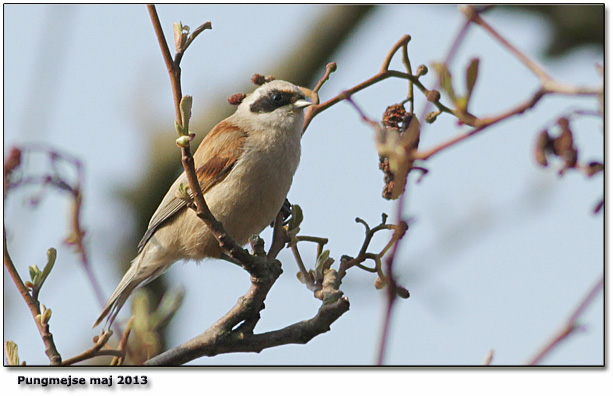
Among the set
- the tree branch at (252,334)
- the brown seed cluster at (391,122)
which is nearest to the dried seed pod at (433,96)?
the brown seed cluster at (391,122)

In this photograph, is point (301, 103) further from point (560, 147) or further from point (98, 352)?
point (560, 147)

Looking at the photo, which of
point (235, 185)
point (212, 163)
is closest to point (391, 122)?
point (235, 185)

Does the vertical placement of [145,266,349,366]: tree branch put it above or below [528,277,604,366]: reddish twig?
below

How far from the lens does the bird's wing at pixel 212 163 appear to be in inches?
122

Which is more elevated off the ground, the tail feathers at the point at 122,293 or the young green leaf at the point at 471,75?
the young green leaf at the point at 471,75

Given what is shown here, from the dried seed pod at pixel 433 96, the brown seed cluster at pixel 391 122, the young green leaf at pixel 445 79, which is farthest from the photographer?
the brown seed cluster at pixel 391 122

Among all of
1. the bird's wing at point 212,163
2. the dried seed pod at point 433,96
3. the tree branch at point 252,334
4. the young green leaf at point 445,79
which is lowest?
the tree branch at point 252,334

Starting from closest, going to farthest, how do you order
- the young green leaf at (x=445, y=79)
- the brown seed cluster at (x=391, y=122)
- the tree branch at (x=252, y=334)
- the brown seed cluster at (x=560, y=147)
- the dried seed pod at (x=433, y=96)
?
1. the brown seed cluster at (x=560, y=147)
2. the young green leaf at (x=445, y=79)
3. the dried seed pod at (x=433, y=96)
4. the brown seed cluster at (x=391, y=122)
5. the tree branch at (x=252, y=334)

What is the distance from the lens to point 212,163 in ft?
10.3

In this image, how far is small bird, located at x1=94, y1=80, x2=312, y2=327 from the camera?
2.97 meters

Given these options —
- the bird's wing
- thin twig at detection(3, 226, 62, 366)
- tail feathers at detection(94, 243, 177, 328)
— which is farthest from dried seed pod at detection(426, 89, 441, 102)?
tail feathers at detection(94, 243, 177, 328)

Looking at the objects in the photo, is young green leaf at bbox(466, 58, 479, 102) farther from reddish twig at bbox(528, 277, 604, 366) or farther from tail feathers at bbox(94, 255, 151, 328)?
tail feathers at bbox(94, 255, 151, 328)

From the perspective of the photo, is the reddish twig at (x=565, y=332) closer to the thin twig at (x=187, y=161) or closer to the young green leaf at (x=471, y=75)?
the young green leaf at (x=471, y=75)

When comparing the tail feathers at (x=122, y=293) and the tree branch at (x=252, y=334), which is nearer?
the tree branch at (x=252, y=334)
